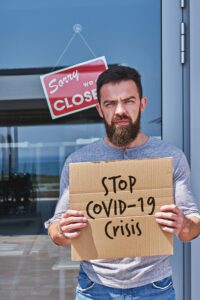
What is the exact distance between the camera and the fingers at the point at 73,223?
1449 mm

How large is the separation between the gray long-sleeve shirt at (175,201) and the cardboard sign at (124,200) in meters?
0.13

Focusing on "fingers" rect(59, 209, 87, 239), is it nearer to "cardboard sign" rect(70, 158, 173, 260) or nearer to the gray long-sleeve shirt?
"cardboard sign" rect(70, 158, 173, 260)

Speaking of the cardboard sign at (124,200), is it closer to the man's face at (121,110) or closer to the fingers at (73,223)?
the fingers at (73,223)

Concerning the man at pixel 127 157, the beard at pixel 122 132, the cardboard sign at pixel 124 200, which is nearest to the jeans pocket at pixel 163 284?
the man at pixel 127 157

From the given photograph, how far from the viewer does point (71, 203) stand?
147 cm

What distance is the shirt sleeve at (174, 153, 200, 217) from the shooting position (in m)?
1.57

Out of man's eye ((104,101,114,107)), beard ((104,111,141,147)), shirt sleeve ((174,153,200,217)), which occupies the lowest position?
shirt sleeve ((174,153,200,217))

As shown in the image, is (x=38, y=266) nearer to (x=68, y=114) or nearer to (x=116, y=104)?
(x=68, y=114)

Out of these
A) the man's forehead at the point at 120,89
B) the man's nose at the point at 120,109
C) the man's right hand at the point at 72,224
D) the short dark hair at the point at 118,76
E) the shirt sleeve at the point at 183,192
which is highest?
the short dark hair at the point at 118,76

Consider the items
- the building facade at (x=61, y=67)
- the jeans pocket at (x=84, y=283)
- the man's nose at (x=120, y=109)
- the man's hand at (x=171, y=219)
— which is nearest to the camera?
the man's hand at (x=171, y=219)

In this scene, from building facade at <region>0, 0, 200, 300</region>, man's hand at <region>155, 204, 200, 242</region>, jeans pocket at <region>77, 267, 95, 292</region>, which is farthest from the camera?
building facade at <region>0, 0, 200, 300</region>

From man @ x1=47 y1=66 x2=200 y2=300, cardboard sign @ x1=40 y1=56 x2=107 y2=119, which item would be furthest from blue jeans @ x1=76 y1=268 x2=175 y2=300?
cardboard sign @ x1=40 y1=56 x2=107 y2=119

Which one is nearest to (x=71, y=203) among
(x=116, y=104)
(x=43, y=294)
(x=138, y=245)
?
(x=138, y=245)

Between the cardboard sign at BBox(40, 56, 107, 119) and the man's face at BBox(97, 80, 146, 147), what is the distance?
29.3 inches
